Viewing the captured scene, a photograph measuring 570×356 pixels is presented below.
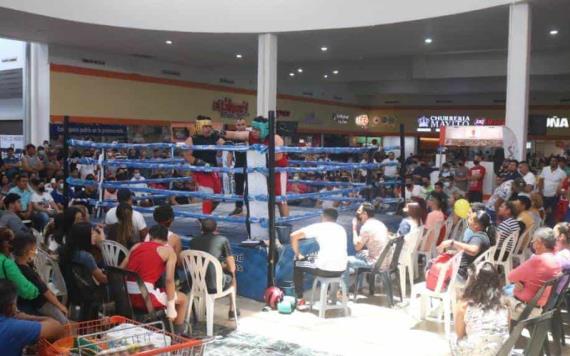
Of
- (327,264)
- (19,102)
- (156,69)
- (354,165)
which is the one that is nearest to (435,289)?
(327,264)

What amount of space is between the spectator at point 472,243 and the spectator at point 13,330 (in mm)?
3543

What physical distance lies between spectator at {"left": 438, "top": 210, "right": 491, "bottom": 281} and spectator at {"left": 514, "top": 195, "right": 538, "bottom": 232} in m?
1.44

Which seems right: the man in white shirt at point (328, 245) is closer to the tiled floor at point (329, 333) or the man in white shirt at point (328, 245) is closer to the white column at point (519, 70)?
the tiled floor at point (329, 333)

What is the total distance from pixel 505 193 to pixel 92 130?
33.8 feet

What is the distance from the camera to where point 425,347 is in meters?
4.86

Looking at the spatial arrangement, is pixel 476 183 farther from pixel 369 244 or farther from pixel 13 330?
pixel 13 330

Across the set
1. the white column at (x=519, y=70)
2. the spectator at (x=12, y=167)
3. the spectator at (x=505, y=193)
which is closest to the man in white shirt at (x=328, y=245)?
the spectator at (x=505, y=193)

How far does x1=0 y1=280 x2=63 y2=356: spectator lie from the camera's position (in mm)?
2873

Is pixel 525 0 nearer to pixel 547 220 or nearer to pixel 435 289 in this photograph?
pixel 547 220

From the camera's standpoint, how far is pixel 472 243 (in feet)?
17.3

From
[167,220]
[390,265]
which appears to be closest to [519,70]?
[390,265]

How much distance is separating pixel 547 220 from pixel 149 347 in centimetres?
877

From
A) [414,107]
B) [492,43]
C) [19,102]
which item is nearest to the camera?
[492,43]

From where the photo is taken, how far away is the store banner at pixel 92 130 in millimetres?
13773
